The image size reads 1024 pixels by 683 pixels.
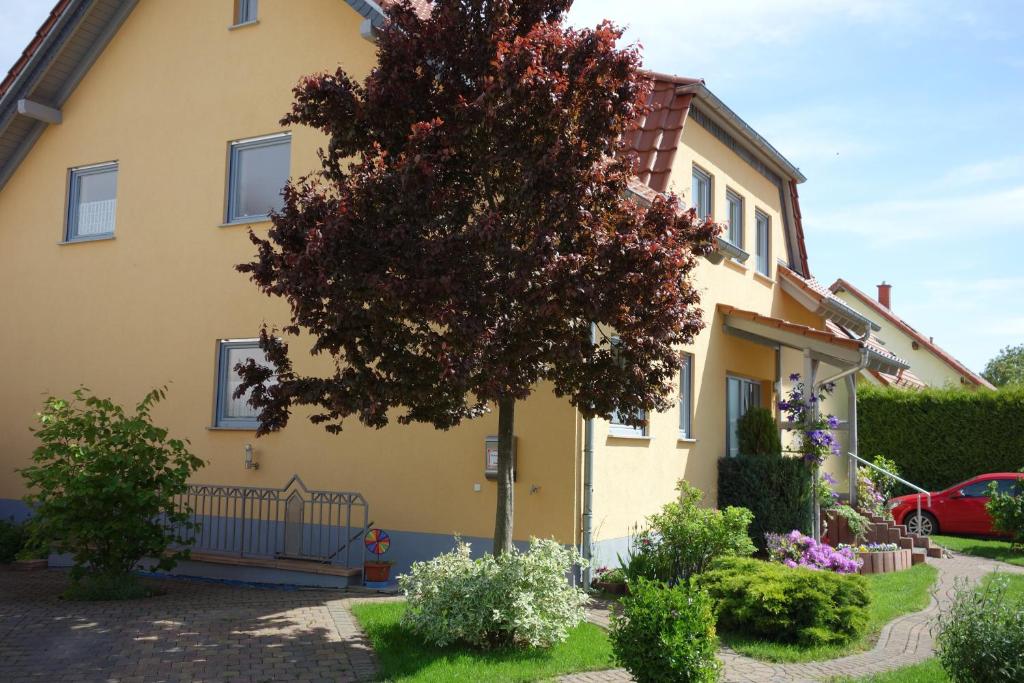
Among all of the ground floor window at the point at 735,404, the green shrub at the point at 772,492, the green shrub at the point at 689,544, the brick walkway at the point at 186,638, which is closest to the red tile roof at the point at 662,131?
the ground floor window at the point at 735,404

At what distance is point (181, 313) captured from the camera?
44.1 ft

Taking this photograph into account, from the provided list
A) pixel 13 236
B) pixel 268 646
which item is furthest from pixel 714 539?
pixel 13 236

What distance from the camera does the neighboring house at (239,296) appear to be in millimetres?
11266

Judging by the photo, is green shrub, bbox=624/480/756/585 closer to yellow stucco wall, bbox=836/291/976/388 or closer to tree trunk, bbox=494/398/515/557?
tree trunk, bbox=494/398/515/557

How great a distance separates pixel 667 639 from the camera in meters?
6.49

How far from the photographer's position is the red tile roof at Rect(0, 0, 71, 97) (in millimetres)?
14391

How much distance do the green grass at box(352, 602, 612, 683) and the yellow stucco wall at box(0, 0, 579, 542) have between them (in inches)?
94.5

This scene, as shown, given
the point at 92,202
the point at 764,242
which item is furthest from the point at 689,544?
the point at 92,202

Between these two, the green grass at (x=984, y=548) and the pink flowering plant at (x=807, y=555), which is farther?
the green grass at (x=984, y=548)

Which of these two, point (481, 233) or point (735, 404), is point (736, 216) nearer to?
point (735, 404)

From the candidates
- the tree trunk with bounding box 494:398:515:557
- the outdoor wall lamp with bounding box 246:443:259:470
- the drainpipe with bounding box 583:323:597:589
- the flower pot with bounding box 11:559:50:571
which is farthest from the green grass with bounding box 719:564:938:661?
the flower pot with bounding box 11:559:50:571

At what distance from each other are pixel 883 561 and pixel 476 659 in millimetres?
8162

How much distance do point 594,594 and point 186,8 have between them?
10401mm

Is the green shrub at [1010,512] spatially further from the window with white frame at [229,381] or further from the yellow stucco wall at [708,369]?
the window with white frame at [229,381]
